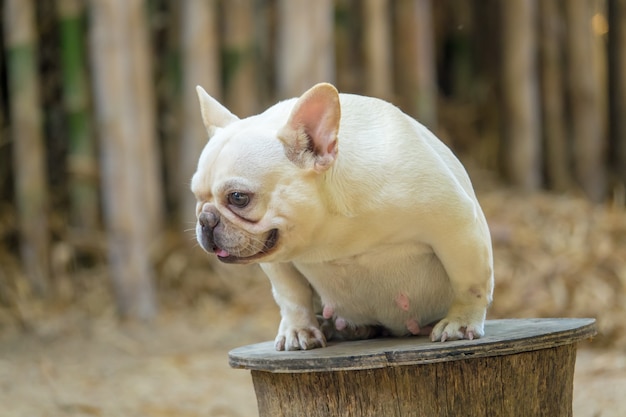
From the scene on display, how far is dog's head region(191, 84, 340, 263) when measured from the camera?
8.61ft

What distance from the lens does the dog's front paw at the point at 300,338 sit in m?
2.90

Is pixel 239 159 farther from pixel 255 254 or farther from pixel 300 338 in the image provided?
pixel 300 338

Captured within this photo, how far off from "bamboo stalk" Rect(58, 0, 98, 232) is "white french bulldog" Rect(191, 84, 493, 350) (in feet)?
11.3

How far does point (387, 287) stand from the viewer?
290 cm

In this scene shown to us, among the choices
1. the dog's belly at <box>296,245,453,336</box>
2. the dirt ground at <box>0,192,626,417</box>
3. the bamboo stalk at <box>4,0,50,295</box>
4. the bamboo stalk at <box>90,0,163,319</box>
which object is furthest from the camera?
the bamboo stalk at <box>4,0,50,295</box>

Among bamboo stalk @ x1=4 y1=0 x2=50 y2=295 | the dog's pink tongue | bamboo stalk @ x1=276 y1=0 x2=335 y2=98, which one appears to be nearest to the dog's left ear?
the dog's pink tongue

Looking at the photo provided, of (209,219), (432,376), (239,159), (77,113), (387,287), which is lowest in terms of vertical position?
(432,376)

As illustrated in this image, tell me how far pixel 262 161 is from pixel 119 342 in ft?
10.7

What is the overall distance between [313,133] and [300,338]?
0.62 m

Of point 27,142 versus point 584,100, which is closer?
point 27,142

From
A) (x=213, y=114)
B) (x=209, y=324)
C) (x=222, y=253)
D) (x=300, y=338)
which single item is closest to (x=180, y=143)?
(x=209, y=324)

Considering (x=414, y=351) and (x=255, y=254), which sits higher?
(x=255, y=254)

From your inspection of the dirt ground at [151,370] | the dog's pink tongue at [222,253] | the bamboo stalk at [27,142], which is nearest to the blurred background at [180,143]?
the bamboo stalk at [27,142]

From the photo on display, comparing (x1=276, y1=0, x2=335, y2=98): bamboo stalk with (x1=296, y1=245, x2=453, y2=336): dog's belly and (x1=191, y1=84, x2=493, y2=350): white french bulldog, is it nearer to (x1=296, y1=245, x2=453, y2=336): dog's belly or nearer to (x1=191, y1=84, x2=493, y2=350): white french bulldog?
(x1=191, y1=84, x2=493, y2=350): white french bulldog
